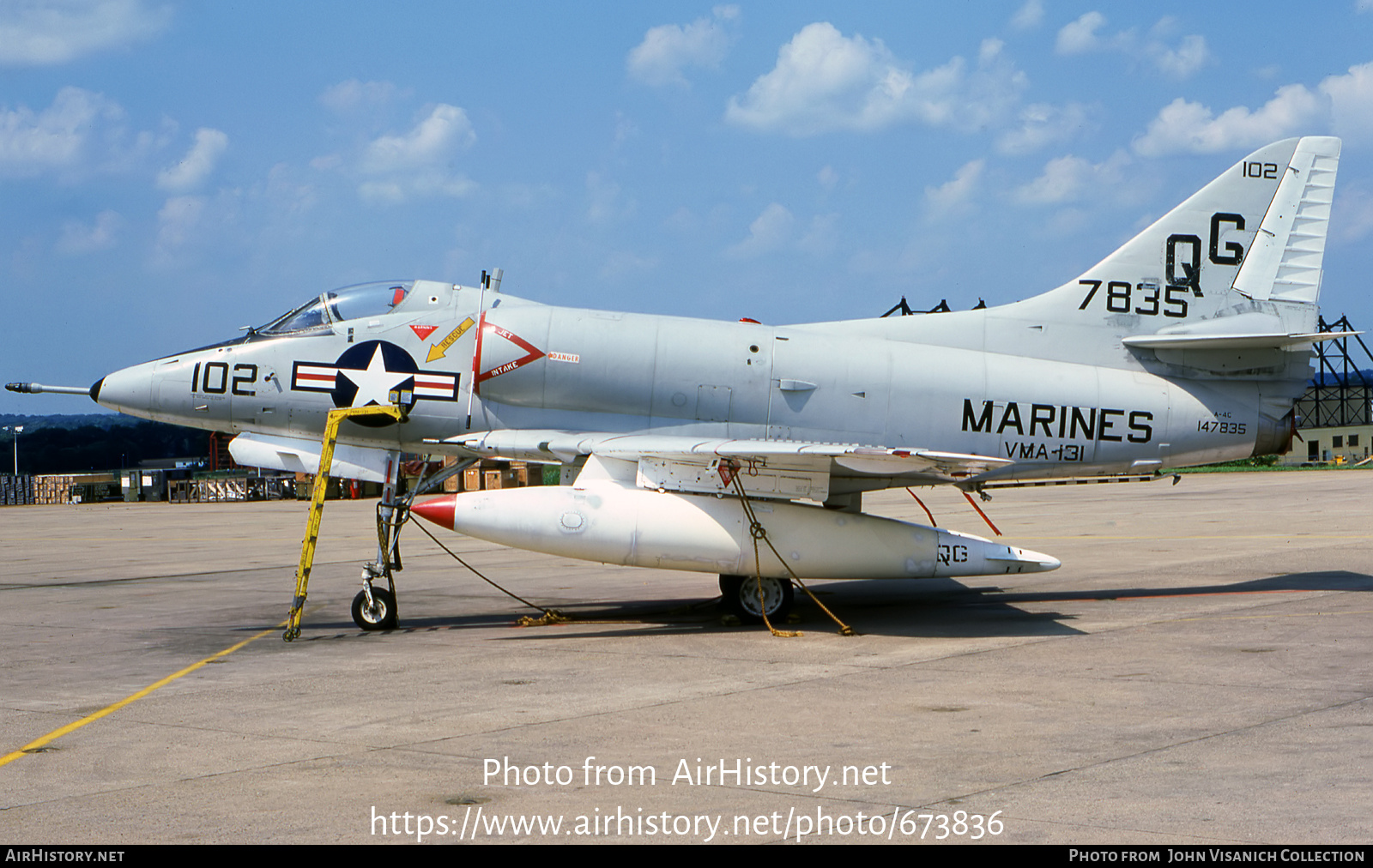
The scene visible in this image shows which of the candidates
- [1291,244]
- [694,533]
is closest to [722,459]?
[694,533]

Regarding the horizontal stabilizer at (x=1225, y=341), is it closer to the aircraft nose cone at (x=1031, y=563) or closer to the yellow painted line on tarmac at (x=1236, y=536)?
the aircraft nose cone at (x=1031, y=563)

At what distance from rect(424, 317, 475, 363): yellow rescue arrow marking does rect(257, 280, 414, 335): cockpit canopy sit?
0.78m

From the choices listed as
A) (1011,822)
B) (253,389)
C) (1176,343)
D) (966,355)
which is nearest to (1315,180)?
(1176,343)

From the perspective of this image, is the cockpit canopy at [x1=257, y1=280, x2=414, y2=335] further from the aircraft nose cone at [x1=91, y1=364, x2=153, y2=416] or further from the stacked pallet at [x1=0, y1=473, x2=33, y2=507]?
the stacked pallet at [x1=0, y1=473, x2=33, y2=507]

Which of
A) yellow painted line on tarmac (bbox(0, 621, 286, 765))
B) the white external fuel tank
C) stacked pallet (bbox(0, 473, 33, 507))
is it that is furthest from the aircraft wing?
stacked pallet (bbox(0, 473, 33, 507))

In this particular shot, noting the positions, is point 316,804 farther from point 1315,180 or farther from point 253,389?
point 1315,180

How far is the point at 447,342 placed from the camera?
14.1 m

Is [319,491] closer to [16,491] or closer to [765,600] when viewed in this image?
[765,600]

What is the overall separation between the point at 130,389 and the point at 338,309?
2.68 meters

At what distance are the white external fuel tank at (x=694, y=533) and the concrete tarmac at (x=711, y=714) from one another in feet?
2.56

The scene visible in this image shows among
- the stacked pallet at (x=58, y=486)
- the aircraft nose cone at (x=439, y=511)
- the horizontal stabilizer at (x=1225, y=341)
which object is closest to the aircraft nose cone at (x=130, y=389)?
the aircraft nose cone at (x=439, y=511)

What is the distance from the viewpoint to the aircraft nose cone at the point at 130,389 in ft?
46.8

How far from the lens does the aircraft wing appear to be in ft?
40.8

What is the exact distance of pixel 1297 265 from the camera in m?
15.0
